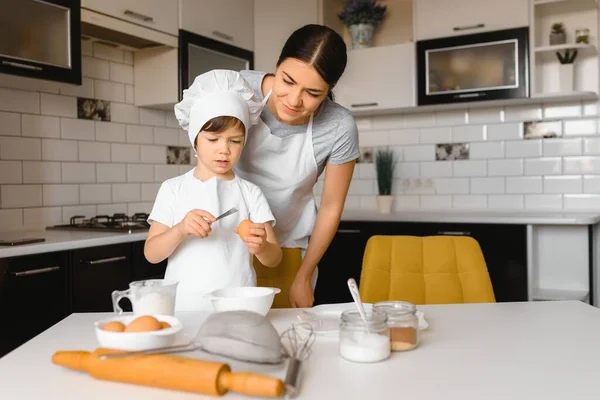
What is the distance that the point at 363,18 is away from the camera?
11.7 ft

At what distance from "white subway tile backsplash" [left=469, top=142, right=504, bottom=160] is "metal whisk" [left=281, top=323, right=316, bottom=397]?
2.56 metres

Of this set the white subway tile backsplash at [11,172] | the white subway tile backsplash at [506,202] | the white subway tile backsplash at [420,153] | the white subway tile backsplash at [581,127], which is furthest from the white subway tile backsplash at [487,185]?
the white subway tile backsplash at [11,172]

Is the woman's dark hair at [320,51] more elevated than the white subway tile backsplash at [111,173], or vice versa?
the woman's dark hair at [320,51]

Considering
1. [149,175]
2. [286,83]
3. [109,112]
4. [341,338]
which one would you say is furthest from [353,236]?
[341,338]

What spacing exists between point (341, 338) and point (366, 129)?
9.41ft

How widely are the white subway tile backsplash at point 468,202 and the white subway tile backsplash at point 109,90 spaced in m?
2.00

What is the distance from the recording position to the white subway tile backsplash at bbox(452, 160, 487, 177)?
3.45 metres

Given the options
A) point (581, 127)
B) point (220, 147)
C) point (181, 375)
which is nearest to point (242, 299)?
point (181, 375)

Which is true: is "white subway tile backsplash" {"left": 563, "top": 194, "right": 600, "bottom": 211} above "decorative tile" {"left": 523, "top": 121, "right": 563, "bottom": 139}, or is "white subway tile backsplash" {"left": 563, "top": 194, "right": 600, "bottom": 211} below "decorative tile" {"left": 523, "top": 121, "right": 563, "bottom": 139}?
Result: below

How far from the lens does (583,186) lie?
3217 mm

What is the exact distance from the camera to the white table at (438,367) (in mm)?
845

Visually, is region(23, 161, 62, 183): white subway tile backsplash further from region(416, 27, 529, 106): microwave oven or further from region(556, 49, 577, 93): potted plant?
region(556, 49, 577, 93): potted plant

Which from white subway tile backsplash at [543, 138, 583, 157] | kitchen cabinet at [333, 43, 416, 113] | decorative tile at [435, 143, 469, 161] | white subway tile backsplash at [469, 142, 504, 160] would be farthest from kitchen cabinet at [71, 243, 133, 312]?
white subway tile backsplash at [543, 138, 583, 157]

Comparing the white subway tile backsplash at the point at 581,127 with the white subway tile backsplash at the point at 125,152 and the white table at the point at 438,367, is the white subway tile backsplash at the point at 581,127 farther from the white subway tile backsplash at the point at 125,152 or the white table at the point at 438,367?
the white subway tile backsplash at the point at 125,152
